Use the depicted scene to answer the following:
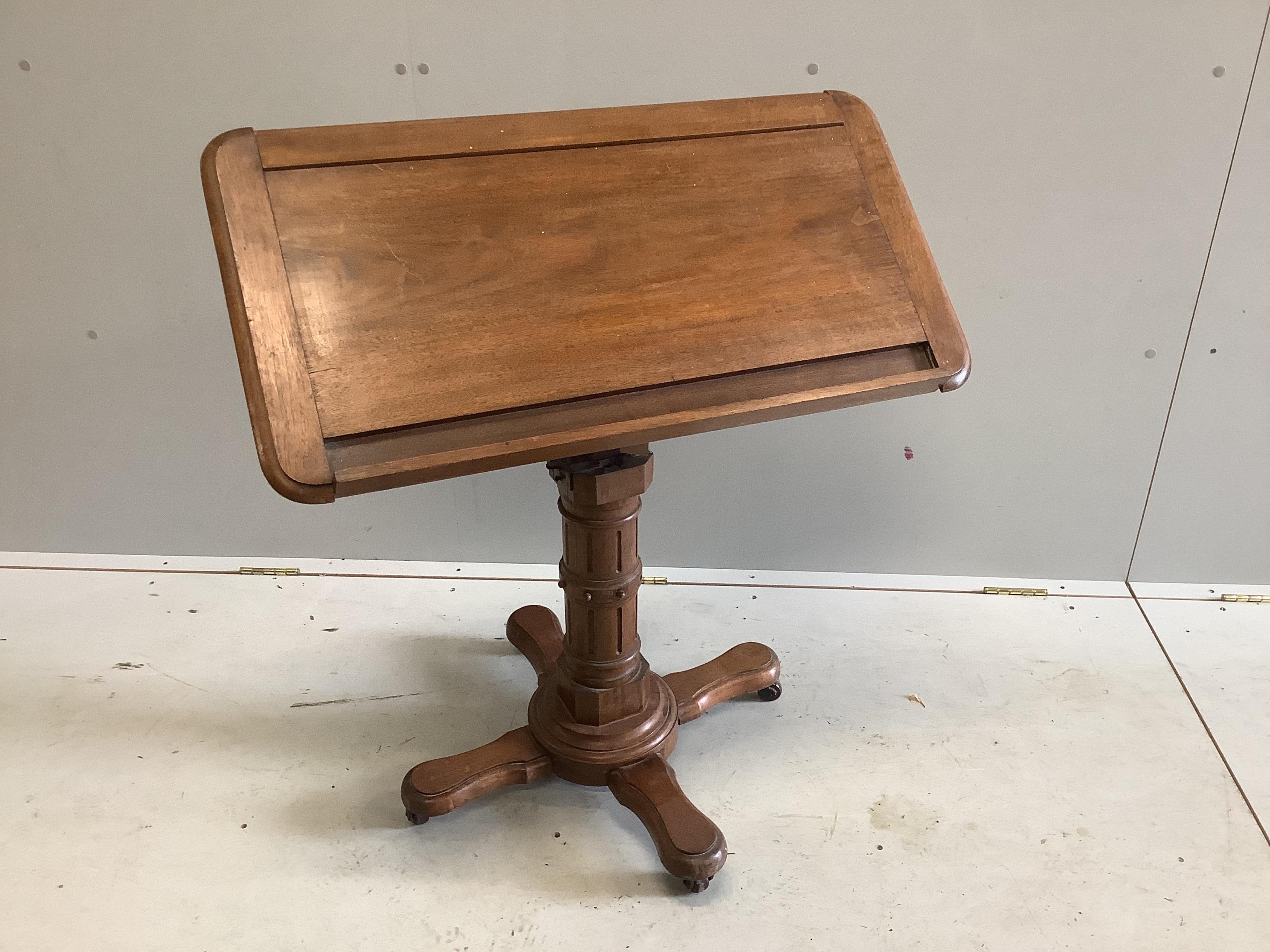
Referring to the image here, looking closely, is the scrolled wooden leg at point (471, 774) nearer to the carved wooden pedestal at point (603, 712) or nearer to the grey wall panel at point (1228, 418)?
the carved wooden pedestal at point (603, 712)

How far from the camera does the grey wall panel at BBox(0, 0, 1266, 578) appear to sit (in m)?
1.79

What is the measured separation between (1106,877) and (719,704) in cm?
70

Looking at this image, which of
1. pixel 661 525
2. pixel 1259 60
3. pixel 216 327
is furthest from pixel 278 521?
pixel 1259 60

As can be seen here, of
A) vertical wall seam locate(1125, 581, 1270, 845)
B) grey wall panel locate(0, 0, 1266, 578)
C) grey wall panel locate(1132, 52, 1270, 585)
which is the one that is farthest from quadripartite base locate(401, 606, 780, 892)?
grey wall panel locate(1132, 52, 1270, 585)

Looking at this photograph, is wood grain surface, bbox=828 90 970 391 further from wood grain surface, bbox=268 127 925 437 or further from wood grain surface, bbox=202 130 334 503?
wood grain surface, bbox=202 130 334 503

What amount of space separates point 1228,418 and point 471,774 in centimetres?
172

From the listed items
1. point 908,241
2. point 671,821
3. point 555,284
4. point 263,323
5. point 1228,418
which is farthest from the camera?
point 1228,418

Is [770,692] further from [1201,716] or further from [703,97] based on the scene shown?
[703,97]

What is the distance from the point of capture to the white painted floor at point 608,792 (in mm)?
1422

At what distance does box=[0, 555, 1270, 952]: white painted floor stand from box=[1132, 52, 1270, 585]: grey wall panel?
0.13m

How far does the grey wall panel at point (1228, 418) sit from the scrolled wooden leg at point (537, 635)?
1.34 meters

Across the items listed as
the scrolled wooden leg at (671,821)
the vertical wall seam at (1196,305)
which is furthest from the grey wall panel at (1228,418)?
the scrolled wooden leg at (671,821)

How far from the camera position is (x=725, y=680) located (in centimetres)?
180

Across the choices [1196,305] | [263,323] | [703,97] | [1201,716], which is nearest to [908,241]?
[703,97]
